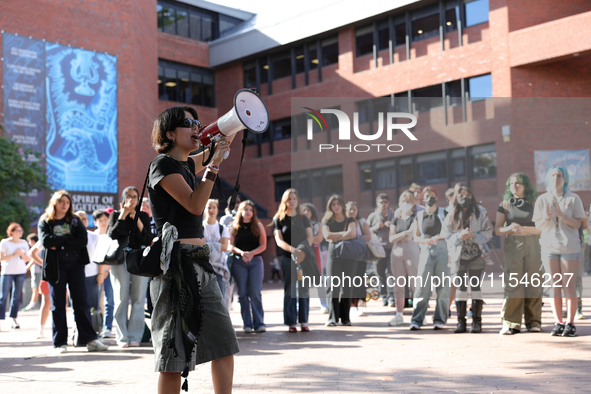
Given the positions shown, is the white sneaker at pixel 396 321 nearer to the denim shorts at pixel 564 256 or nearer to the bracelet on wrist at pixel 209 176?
the denim shorts at pixel 564 256

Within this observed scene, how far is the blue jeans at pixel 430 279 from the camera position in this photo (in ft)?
28.4

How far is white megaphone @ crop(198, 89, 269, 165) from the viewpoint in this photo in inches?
133

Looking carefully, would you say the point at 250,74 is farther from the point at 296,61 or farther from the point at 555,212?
the point at 555,212

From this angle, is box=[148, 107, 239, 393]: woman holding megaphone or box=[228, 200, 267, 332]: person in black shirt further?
box=[228, 200, 267, 332]: person in black shirt

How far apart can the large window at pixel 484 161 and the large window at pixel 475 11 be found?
19.4 metres

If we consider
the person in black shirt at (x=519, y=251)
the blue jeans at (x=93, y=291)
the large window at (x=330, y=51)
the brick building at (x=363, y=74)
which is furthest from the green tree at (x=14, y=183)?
the large window at (x=330, y=51)

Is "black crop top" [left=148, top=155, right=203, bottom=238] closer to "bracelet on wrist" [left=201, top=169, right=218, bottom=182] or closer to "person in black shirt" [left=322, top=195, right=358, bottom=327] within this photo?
"bracelet on wrist" [left=201, top=169, right=218, bottom=182]

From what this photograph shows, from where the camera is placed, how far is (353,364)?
6215 mm

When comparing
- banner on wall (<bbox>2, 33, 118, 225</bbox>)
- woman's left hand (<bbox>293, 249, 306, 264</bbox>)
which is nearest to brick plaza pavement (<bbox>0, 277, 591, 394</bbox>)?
woman's left hand (<bbox>293, 249, 306, 264</bbox>)

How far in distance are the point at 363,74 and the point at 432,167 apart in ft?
72.6

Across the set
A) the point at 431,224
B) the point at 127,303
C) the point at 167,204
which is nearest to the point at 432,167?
the point at 431,224

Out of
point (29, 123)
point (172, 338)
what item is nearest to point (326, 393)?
point (172, 338)

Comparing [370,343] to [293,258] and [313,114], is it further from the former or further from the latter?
[313,114]

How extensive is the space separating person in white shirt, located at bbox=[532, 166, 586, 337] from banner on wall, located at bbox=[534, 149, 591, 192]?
15cm
